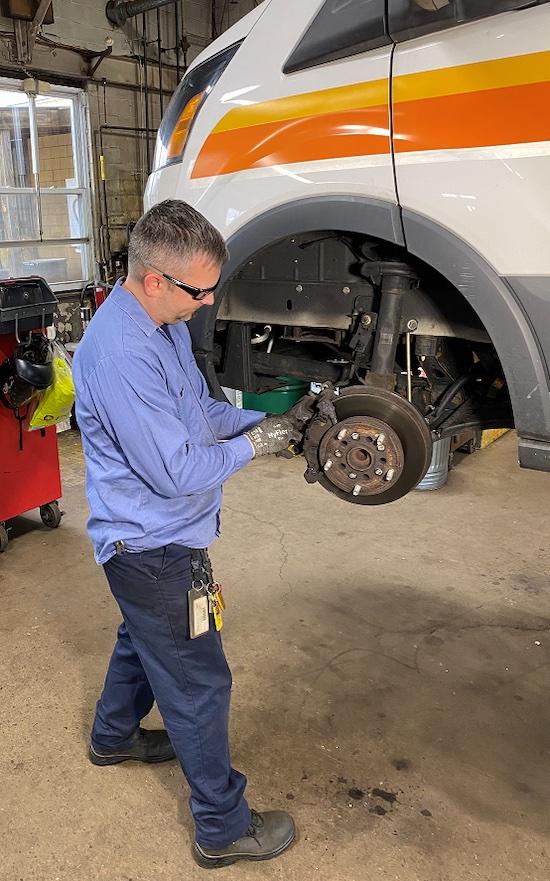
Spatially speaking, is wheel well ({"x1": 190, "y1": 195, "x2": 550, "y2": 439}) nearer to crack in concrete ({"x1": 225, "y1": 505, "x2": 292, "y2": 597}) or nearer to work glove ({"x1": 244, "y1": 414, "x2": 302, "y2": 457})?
work glove ({"x1": 244, "y1": 414, "x2": 302, "y2": 457})

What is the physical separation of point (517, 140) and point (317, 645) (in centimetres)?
187

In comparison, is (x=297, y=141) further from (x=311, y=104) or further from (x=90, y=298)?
(x=90, y=298)

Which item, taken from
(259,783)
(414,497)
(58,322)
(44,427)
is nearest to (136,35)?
(58,322)

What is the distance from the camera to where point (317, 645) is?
264 centimetres

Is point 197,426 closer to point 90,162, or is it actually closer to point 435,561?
point 435,561

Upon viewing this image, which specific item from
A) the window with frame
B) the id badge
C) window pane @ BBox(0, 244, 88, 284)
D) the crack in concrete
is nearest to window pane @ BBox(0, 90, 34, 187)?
the window with frame

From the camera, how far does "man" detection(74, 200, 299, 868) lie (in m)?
1.46

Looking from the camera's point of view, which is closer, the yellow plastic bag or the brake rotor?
the brake rotor

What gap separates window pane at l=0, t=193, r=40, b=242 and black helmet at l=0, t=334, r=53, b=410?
293 cm

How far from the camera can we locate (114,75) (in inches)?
239

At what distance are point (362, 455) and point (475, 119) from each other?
0.80 m

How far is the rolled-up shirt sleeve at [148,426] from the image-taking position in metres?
1.43

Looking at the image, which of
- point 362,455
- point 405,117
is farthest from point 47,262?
point 405,117

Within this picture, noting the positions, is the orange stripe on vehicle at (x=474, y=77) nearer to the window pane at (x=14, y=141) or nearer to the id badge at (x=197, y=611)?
the id badge at (x=197, y=611)
